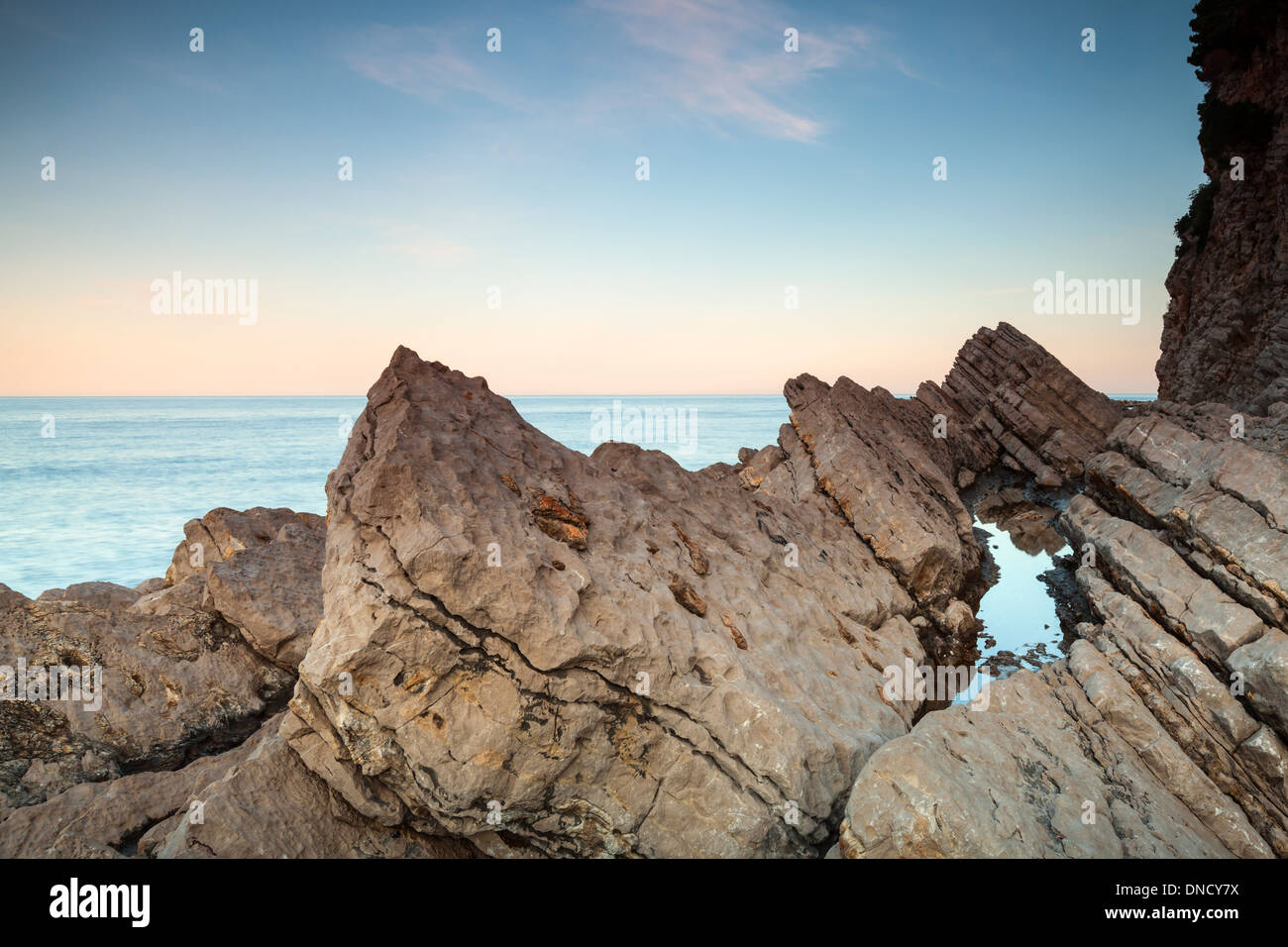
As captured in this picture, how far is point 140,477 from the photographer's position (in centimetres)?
4822

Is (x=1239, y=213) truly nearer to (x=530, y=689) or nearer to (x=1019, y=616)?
(x=1019, y=616)

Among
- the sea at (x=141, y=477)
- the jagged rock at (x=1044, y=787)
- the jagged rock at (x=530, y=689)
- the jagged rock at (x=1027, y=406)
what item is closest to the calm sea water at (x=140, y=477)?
the sea at (x=141, y=477)

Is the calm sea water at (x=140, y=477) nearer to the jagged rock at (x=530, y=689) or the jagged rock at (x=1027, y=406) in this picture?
the jagged rock at (x=530, y=689)

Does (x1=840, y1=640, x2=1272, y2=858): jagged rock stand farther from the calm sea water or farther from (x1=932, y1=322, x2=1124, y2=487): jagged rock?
(x1=932, y1=322, x2=1124, y2=487): jagged rock

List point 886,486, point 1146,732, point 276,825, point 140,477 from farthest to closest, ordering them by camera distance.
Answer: point 140,477
point 886,486
point 1146,732
point 276,825

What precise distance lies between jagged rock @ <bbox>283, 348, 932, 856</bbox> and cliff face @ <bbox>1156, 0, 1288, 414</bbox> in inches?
901

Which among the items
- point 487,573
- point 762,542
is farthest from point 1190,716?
point 487,573

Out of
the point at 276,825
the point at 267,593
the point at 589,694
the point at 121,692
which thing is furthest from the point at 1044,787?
the point at 121,692

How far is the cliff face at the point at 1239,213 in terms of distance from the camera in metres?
23.9

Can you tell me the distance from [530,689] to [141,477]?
2088 inches

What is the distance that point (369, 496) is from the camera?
6.79 m

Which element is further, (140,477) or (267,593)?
(140,477)

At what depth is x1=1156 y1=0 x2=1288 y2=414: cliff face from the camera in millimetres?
23859
